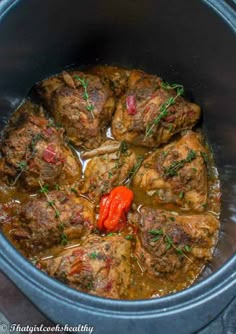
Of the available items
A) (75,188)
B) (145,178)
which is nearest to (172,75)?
(145,178)

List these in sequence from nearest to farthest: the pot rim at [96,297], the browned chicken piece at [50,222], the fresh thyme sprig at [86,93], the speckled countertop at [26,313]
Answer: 1. the pot rim at [96,297]
2. the speckled countertop at [26,313]
3. the browned chicken piece at [50,222]
4. the fresh thyme sprig at [86,93]

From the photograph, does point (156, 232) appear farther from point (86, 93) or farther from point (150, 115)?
point (86, 93)

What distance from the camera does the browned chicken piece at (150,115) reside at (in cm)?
339

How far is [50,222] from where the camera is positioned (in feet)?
10.2

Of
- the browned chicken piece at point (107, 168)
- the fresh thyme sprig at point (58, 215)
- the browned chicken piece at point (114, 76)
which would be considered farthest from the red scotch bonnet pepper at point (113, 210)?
the browned chicken piece at point (114, 76)

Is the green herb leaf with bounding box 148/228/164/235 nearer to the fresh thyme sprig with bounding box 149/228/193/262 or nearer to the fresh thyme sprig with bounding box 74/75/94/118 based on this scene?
the fresh thyme sprig with bounding box 149/228/193/262

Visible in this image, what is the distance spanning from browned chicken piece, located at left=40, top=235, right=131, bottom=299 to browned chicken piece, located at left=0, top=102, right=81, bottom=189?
407 millimetres

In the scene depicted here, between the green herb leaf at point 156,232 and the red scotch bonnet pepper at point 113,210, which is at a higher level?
the green herb leaf at point 156,232

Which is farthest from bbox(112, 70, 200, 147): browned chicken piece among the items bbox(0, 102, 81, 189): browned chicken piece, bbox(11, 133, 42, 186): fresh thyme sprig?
bbox(11, 133, 42, 186): fresh thyme sprig

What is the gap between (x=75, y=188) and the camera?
329 cm

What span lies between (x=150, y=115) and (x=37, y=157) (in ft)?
2.20

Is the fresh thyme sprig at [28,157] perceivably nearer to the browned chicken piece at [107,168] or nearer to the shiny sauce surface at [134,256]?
the shiny sauce surface at [134,256]

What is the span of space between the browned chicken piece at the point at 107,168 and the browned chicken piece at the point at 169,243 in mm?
228

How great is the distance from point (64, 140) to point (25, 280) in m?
1.20
